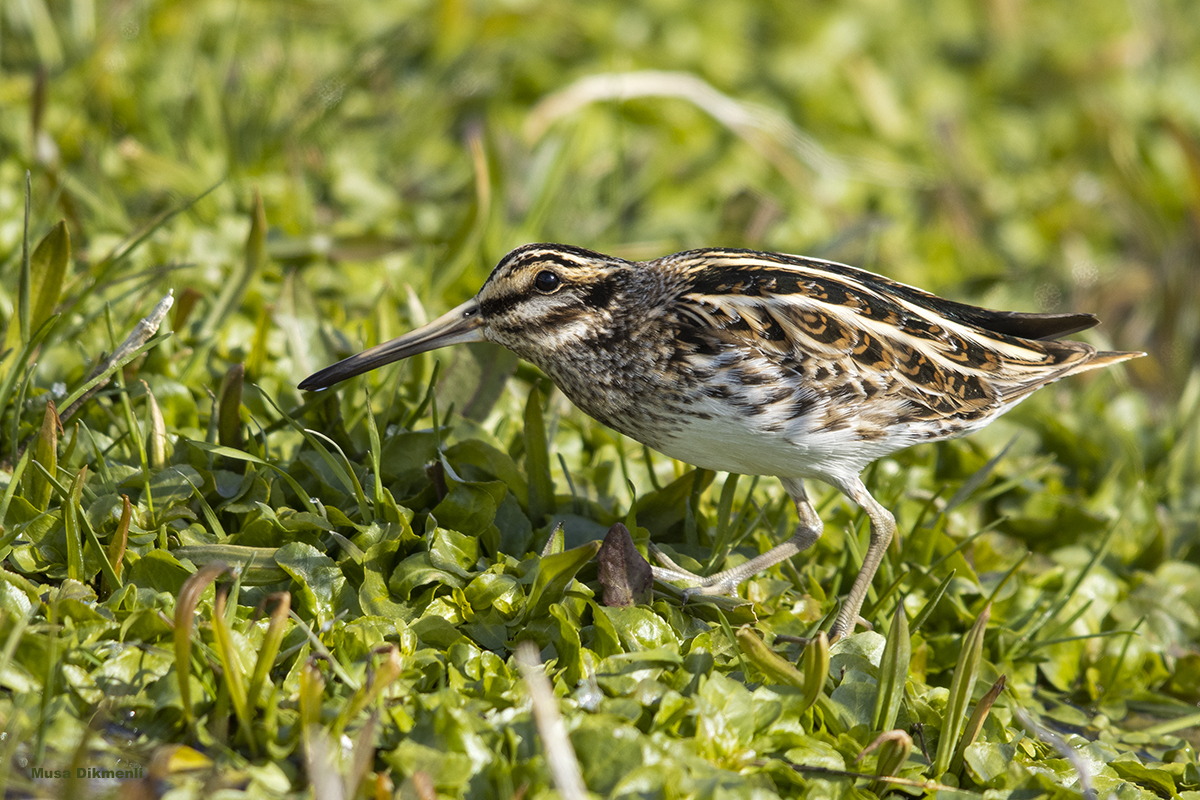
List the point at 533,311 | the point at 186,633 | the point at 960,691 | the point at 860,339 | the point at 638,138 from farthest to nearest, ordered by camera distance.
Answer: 1. the point at 638,138
2. the point at 533,311
3. the point at 860,339
4. the point at 960,691
5. the point at 186,633

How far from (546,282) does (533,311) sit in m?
0.13

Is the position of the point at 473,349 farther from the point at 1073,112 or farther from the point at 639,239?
the point at 1073,112

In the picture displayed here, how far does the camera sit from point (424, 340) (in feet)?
14.8

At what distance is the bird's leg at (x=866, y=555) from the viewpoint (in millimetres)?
4230

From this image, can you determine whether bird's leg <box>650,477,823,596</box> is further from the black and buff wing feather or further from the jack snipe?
the black and buff wing feather

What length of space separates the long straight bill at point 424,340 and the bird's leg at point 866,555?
159 cm

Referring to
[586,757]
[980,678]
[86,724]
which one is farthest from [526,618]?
[980,678]

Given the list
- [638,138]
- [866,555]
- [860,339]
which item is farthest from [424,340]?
[638,138]

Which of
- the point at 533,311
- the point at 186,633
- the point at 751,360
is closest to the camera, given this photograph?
the point at 186,633

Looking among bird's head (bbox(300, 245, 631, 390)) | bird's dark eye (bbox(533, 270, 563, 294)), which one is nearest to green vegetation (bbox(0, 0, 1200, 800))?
bird's head (bbox(300, 245, 631, 390))

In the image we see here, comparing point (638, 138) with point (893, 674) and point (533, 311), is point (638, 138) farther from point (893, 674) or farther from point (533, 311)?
point (893, 674)

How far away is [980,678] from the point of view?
14.0 ft

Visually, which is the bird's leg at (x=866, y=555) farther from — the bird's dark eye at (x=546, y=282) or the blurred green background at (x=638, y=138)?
the blurred green background at (x=638, y=138)

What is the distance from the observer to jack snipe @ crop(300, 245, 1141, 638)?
414cm
